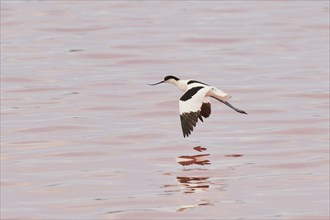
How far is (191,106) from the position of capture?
66.4 feet

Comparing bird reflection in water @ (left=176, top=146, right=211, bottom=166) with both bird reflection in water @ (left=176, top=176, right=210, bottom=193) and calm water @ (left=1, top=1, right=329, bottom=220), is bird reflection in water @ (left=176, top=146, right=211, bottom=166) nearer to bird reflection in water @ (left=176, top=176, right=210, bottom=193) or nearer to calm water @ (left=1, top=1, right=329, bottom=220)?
calm water @ (left=1, top=1, right=329, bottom=220)

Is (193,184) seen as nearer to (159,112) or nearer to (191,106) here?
(191,106)

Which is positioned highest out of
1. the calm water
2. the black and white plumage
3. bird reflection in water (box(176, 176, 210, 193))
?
the black and white plumage

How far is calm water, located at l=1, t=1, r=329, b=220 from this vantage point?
17.7m

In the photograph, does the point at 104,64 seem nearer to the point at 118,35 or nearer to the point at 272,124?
the point at 118,35

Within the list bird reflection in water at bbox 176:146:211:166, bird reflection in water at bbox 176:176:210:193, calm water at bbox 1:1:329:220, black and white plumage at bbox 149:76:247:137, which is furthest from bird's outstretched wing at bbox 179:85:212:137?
bird reflection in water at bbox 176:176:210:193

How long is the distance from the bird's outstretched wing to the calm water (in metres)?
0.61

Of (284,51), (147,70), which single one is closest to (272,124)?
(147,70)

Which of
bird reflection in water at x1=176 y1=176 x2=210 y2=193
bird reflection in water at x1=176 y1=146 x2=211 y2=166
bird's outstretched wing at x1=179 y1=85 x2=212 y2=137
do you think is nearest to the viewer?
bird reflection in water at x1=176 y1=176 x2=210 y2=193

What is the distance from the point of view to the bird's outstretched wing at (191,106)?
19.9m

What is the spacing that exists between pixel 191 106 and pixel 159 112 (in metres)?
5.18

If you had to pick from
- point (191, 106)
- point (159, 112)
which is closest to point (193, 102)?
point (191, 106)

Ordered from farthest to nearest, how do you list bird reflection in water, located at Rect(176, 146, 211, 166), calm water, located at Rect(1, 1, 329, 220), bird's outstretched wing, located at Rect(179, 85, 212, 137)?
1. bird reflection in water, located at Rect(176, 146, 211, 166)
2. bird's outstretched wing, located at Rect(179, 85, 212, 137)
3. calm water, located at Rect(1, 1, 329, 220)

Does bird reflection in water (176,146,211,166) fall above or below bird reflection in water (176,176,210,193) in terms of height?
below
